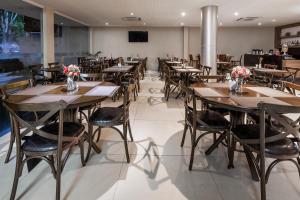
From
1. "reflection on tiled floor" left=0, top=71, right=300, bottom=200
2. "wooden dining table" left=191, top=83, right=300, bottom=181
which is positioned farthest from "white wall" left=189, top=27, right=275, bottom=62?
"wooden dining table" left=191, top=83, right=300, bottom=181

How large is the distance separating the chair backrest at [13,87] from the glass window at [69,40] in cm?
625

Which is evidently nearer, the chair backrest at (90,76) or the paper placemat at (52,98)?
the paper placemat at (52,98)

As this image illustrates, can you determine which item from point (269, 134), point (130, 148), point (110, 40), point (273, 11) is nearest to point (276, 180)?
point (269, 134)

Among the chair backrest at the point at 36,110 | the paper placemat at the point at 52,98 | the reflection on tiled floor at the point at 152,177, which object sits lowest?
the reflection on tiled floor at the point at 152,177

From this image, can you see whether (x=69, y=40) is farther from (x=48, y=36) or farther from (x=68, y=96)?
(x=68, y=96)

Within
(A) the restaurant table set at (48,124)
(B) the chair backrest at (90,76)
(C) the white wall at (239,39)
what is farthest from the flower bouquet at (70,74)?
(C) the white wall at (239,39)

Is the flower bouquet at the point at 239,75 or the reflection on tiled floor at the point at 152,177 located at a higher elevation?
the flower bouquet at the point at 239,75

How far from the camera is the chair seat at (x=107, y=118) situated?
265 cm

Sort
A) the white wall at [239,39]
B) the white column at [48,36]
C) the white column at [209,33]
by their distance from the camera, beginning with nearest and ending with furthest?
the white column at [209,33]
the white column at [48,36]
the white wall at [239,39]

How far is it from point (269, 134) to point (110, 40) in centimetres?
1362

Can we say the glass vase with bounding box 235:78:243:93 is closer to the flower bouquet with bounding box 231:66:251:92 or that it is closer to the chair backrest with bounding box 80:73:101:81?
the flower bouquet with bounding box 231:66:251:92

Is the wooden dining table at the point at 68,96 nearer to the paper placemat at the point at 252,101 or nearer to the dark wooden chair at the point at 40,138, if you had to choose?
the dark wooden chair at the point at 40,138

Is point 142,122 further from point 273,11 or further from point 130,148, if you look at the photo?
point 273,11

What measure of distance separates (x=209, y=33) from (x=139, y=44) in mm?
7207
